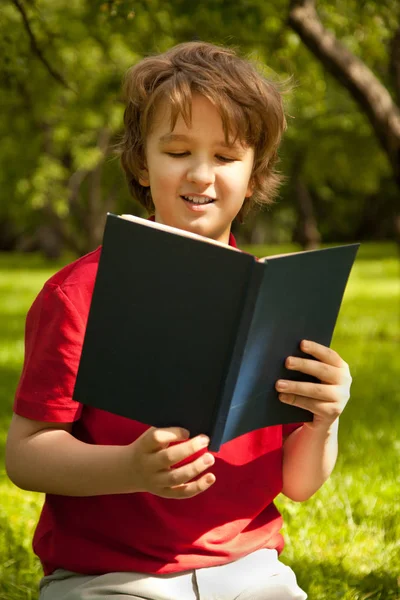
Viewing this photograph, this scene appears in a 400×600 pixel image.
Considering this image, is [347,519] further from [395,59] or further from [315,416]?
[395,59]

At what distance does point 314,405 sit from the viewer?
6.58 ft

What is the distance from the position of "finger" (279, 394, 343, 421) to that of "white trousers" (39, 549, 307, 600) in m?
0.43

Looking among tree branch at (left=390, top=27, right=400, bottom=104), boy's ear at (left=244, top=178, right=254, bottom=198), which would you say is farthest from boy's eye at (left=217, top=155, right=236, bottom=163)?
tree branch at (left=390, top=27, right=400, bottom=104)

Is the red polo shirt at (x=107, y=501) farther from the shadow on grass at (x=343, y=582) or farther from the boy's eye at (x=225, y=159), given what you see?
the shadow on grass at (x=343, y=582)

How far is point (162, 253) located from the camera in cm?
174

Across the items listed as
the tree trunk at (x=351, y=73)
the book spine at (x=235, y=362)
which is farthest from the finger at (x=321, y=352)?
the tree trunk at (x=351, y=73)

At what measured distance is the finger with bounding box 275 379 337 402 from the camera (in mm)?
1916

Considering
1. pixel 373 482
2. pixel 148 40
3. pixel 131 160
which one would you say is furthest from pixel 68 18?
pixel 131 160

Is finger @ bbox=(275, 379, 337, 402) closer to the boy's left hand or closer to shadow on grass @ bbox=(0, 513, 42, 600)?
the boy's left hand

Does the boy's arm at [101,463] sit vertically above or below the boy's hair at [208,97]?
below

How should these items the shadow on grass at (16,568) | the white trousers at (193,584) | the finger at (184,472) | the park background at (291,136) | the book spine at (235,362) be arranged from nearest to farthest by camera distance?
the book spine at (235,362) → the finger at (184,472) → the white trousers at (193,584) → the shadow on grass at (16,568) → the park background at (291,136)

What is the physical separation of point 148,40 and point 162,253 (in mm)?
10120

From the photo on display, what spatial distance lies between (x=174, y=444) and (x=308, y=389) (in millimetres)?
306

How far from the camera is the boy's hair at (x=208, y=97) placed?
213 centimetres
